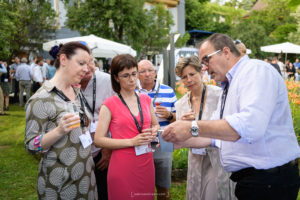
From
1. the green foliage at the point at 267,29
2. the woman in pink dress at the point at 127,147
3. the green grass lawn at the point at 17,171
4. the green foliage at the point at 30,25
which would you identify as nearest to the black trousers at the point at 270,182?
the woman in pink dress at the point at 127,147

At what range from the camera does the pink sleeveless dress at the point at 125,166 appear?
103 inches

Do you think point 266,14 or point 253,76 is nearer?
point 253,76

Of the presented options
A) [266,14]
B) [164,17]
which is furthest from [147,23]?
[266,14]

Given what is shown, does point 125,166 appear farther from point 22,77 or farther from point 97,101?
point 22,77

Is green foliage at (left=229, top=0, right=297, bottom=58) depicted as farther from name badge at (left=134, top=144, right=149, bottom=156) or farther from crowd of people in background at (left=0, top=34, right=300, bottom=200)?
name badge at (left=134, top=144, right=149, bottom=156)

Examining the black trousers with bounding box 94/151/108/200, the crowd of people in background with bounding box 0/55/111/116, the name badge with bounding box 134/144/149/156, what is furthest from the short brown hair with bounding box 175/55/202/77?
the crowd of people in background with bounding box 0/55/111/116

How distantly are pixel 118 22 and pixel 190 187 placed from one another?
46.3ft

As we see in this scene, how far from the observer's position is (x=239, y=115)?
5.17 feet

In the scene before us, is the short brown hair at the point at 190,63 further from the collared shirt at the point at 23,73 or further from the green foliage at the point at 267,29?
the green foliage at the point at 267,29

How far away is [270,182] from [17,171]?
5.30 m

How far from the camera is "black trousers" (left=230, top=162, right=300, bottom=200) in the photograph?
179 centimetres

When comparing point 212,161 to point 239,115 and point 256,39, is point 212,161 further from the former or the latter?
point 256,39

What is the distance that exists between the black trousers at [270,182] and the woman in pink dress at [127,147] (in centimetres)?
96

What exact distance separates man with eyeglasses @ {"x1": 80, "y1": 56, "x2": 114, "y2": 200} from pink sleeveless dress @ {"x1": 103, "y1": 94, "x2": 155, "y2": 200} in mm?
336
